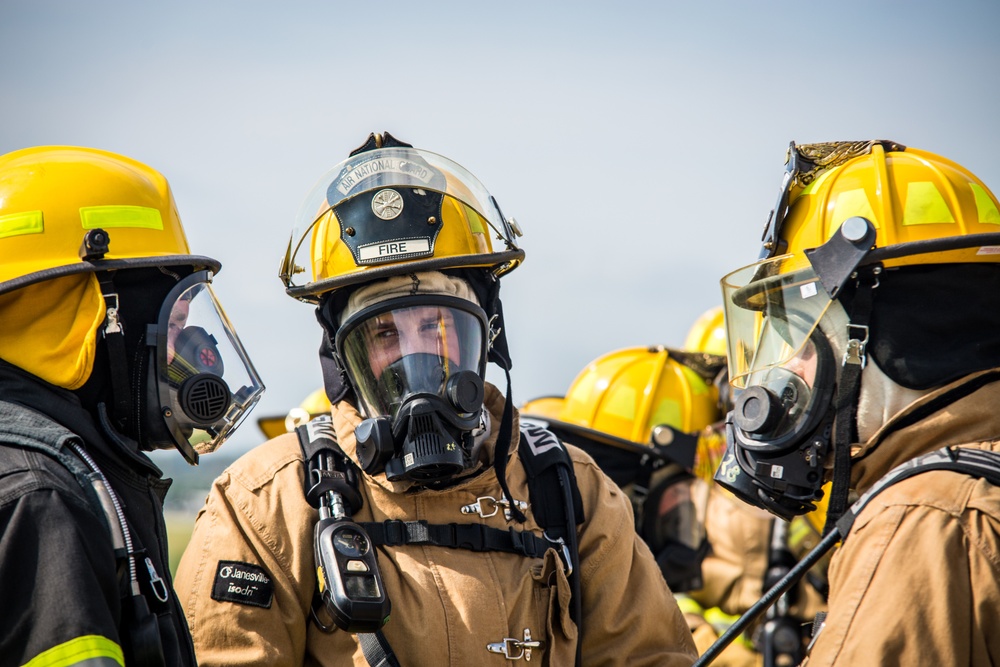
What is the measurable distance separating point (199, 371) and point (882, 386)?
68.5 inches

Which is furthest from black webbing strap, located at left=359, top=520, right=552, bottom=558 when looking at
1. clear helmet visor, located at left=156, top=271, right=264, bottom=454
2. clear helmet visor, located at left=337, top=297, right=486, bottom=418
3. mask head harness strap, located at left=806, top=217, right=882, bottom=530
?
mask head harness strap, located at left=806, top=217, right=882, bottom=530

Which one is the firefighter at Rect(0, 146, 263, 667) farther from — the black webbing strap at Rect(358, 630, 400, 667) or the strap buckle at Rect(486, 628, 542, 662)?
the strap buckle at Rect(486, 628, 542, 662)

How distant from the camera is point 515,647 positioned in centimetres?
299

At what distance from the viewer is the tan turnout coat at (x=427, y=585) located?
2.86m

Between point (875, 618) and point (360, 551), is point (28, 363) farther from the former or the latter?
point (875, 618)

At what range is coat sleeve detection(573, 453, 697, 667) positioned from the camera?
10.4 ft

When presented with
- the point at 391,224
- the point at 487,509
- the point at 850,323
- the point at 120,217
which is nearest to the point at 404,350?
the point at 391,224

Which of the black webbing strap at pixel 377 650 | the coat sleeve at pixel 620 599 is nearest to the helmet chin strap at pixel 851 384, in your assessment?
the coat sleeve at pixel 620 599

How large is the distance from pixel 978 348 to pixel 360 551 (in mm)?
1672

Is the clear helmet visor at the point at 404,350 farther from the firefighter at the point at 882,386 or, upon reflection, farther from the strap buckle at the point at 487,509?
the firefighter at the point at 882,386

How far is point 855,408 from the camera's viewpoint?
2.58m

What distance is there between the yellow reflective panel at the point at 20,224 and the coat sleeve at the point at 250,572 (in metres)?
0.90

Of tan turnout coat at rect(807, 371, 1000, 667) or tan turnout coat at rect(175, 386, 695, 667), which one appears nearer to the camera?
tan turnout coat at rect(807, 371, 1000, 667)

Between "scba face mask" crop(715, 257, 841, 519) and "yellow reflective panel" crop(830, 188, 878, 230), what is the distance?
16 centimetres
